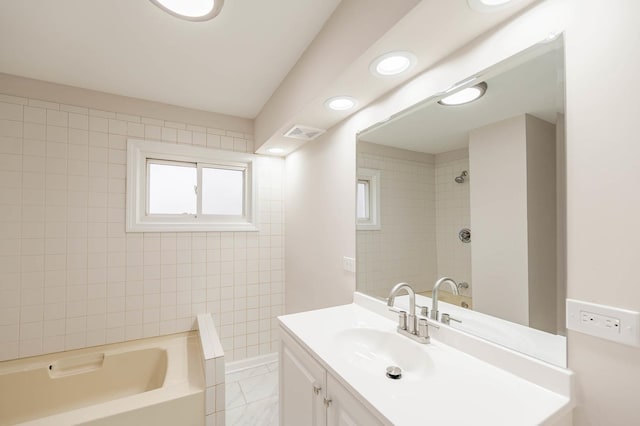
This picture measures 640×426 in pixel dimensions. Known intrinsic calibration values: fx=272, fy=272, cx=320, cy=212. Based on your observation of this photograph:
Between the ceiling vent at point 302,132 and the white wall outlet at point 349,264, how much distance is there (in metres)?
1.01

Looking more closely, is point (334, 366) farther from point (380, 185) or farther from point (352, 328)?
point (380, 185)

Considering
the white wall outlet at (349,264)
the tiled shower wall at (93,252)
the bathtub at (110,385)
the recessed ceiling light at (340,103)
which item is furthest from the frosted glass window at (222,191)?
the recessed ceiling light at (340,103)

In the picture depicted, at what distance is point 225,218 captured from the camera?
2793 mm

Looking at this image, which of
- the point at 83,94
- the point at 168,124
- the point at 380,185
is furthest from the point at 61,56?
the point at 380,185

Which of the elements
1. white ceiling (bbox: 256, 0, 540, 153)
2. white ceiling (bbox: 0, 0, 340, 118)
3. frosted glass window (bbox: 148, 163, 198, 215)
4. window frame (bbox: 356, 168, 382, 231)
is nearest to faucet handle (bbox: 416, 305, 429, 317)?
window frame (bbox: 356, 168, 382, 231)

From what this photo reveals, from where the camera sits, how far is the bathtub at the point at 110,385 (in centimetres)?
156

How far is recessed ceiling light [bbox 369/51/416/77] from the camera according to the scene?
1.19 m

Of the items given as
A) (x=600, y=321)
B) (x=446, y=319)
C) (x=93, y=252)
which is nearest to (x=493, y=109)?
(x=600, y=321)

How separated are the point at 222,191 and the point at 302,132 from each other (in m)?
1.20

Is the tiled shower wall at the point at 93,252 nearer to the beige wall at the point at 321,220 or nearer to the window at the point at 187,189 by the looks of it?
the window at the point at 187,189

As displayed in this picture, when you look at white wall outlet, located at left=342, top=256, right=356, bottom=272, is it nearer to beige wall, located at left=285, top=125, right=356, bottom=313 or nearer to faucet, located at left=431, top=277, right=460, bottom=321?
beige wall, located at left=285, top=125, right=356, bottom=313

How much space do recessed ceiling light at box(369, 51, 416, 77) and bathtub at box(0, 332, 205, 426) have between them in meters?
2.13

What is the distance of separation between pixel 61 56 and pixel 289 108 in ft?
4.95

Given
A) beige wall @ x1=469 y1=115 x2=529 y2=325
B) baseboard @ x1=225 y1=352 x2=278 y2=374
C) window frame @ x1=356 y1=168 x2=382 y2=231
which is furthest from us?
baseboard @ x1=225 y1=352 x2=278 y2=374
